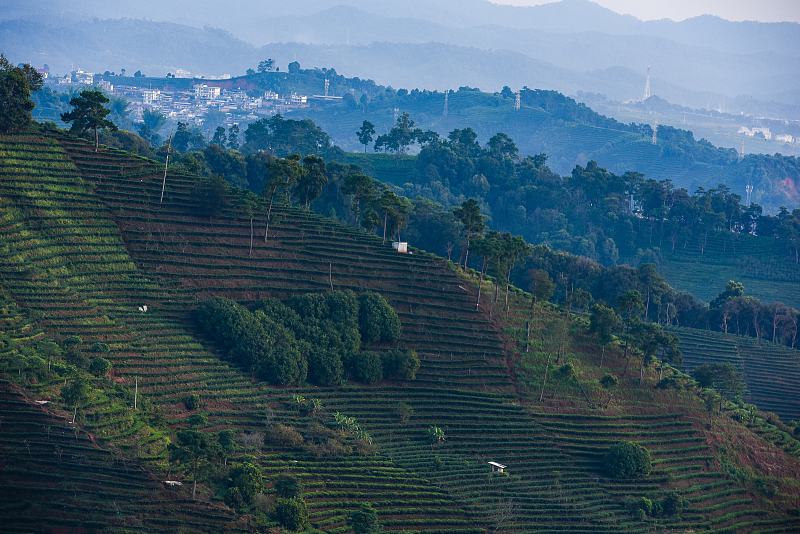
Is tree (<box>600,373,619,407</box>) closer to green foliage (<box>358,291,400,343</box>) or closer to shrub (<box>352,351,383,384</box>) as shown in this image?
green foliage (<box>358,291,400,343</box>)

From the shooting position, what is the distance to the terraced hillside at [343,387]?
3984cm

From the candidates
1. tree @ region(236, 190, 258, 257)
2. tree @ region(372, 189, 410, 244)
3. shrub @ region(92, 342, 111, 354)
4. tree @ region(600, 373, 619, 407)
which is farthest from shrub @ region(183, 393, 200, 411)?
tree @ region(600, 373, 619, 407)

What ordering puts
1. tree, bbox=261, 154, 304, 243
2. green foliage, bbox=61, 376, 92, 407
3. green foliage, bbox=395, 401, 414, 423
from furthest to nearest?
1. tree, bbox=261, 154, 304, 243
2. green foliage, bbox=395, 401, 414, 423
3. green foliage, bbox=61, 376, 92, 407

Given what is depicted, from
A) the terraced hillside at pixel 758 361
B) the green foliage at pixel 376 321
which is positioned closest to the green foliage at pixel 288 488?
the green foliage at pixel 376 321

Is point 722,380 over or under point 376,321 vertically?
under

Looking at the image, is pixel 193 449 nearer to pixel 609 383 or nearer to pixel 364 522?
pixel 364 522

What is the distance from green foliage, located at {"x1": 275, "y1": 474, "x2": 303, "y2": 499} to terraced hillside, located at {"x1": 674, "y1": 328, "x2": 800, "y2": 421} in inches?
1622

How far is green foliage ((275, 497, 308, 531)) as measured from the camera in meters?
34.1

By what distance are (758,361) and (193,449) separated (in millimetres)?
52076

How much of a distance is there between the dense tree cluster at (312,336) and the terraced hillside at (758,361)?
29956mm

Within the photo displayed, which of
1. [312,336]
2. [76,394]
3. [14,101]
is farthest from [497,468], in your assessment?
[14,101]

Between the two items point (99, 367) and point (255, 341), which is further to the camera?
point (255, 341)

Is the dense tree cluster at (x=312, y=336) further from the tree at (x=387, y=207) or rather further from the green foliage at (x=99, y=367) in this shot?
the tree at (x=387, y=207)

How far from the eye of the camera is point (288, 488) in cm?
3609
